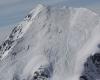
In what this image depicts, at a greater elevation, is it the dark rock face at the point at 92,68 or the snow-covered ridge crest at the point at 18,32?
the snow-covered ridge crest at the point at 18,32

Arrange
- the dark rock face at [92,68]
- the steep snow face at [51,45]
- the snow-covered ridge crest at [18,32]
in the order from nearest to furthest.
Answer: the dark rock face at [92,68], the steep snow face at [51,45], the snow-covered ridge crest at [18,32]

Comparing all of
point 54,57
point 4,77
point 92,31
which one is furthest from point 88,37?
point 4,77

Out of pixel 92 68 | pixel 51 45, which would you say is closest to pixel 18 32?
pixel 51 45

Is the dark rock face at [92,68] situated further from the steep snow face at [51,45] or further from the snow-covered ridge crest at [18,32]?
the snow-covered ridge crest at [18,32]

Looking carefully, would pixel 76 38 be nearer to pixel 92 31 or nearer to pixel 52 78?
pixel 92 31

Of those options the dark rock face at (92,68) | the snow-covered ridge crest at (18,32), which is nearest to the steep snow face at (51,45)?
the snow-covered ridge crest at (18,32)

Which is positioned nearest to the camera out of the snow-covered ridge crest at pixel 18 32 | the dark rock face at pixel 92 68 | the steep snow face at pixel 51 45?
the dark rock face at pixel 92 68

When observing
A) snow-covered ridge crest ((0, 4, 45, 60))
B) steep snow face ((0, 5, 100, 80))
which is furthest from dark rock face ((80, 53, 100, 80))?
snow-covered ridge crest ((0, 4, 45, 60))

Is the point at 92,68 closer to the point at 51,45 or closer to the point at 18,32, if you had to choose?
the point at 51,45
